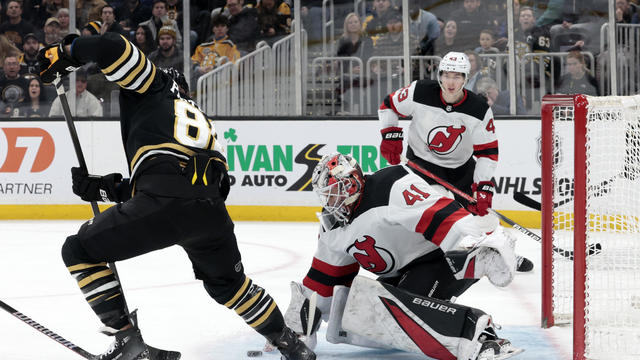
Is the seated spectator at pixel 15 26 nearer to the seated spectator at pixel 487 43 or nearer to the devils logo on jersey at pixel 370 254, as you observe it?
the seated spectator at pixel 487 43

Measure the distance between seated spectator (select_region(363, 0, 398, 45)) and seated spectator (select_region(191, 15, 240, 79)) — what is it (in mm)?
1111

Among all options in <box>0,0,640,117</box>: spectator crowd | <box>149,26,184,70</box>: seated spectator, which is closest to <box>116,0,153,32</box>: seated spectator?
<box>0,0,640,117</box>: spectator crowd

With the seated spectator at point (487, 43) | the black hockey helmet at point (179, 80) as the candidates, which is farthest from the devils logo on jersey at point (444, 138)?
the seated spectator at point (487, 43)

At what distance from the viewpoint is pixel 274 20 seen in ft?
23.8

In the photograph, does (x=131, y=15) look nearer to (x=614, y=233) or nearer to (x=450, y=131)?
(x=450, y=131)

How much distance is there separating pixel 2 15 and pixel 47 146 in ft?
5.22

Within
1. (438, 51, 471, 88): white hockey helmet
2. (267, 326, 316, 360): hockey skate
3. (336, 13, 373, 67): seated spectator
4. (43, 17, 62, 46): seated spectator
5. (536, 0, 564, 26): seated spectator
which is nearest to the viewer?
(267, 326, 316, 360): hockey skate

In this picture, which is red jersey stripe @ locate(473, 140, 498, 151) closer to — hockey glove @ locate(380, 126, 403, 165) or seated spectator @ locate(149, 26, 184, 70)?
hockey glove @ locate(380, 126, 403, 165)

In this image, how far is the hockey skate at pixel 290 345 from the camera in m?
2.49

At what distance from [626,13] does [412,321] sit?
5057 millimetres

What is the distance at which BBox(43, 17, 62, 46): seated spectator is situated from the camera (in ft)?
24.8

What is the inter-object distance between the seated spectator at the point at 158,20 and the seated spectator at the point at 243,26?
1.56ft

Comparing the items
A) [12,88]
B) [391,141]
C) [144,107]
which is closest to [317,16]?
[12,88]

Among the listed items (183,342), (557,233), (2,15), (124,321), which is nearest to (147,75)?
(124,321)
